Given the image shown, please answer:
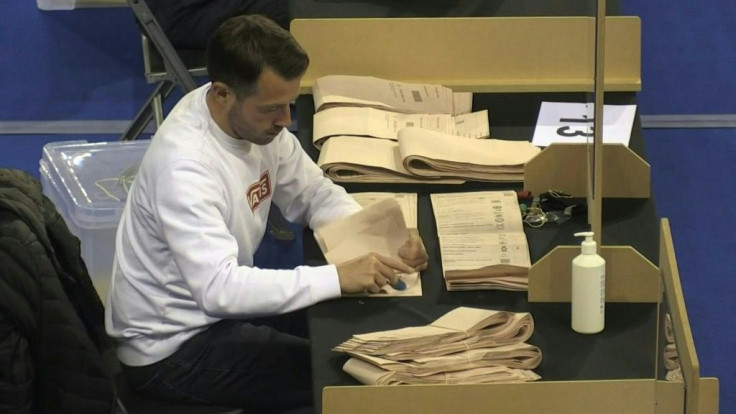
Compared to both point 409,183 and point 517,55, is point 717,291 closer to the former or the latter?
point 517,55

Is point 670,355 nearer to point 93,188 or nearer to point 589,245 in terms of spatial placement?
point 589,245

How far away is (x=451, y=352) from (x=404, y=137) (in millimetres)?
809

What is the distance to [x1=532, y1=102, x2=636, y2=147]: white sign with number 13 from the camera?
8.38 feet

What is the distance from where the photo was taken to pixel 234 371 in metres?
2.09

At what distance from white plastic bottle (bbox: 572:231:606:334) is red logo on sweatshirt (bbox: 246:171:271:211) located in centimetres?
60

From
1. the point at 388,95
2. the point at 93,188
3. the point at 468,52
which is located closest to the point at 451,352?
the point at 388,95

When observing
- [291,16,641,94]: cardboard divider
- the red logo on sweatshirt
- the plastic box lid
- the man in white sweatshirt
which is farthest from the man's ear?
the plastic box lid

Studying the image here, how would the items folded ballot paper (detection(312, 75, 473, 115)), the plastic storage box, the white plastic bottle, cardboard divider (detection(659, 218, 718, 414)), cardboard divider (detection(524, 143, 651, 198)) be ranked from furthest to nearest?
the plastic storage box
folded ballot paper (detection(312, 75, 473, 115))
cardboard divider (detection(524, 143, 651, 198))
the white plastic bottle
cardboard divider (detection(659, 218, 718, 414))

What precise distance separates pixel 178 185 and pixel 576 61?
1.23 meters

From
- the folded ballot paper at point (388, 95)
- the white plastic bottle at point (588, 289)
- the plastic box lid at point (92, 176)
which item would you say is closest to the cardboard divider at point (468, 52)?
the folded ballot paper at point (388, 95)

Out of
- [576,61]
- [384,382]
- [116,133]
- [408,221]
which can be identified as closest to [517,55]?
[576,61]

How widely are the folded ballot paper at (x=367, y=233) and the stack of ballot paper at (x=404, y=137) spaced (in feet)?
0.87

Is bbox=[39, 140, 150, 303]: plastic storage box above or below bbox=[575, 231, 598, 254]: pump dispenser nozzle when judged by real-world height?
below

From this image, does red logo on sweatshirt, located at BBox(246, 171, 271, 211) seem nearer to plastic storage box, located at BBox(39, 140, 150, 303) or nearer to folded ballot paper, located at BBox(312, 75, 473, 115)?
folded ballot paper, located at BBox(312, 75, 473, 115)
